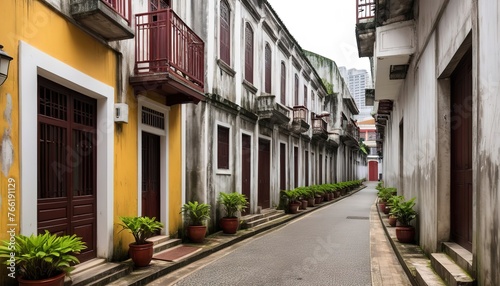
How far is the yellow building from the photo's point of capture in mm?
4820

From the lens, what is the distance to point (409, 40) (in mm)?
9195

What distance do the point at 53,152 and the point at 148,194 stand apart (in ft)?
9.59

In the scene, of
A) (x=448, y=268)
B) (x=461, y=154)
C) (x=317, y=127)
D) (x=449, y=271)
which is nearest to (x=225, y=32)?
(x=461, y=154)

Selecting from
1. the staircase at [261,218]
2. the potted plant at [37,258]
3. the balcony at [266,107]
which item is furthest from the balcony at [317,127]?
the potted plant at [37,258]

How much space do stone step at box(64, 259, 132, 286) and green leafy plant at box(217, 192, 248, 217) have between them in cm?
453

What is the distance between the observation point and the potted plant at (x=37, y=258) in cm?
435

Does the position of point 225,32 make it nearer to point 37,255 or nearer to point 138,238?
point 138,238

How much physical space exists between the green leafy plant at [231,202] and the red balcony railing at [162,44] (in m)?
3.71

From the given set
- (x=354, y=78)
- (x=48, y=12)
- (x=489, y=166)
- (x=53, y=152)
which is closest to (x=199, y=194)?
(x=53, y=152)

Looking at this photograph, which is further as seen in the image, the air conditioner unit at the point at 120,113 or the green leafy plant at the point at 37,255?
the air conditioner unit at the point at 120,113

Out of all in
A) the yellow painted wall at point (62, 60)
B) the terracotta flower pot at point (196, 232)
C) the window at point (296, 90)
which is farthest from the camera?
the window at point (296, 90)

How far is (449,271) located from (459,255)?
1.68ft

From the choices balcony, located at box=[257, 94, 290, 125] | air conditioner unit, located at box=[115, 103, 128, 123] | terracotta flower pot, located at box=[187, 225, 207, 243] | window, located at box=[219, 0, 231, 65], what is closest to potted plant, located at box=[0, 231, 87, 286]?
air conditioner unit, located at box=[115, 103, 128, 123]

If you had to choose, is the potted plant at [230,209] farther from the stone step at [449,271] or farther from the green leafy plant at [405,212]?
the stone step at [449,271]
